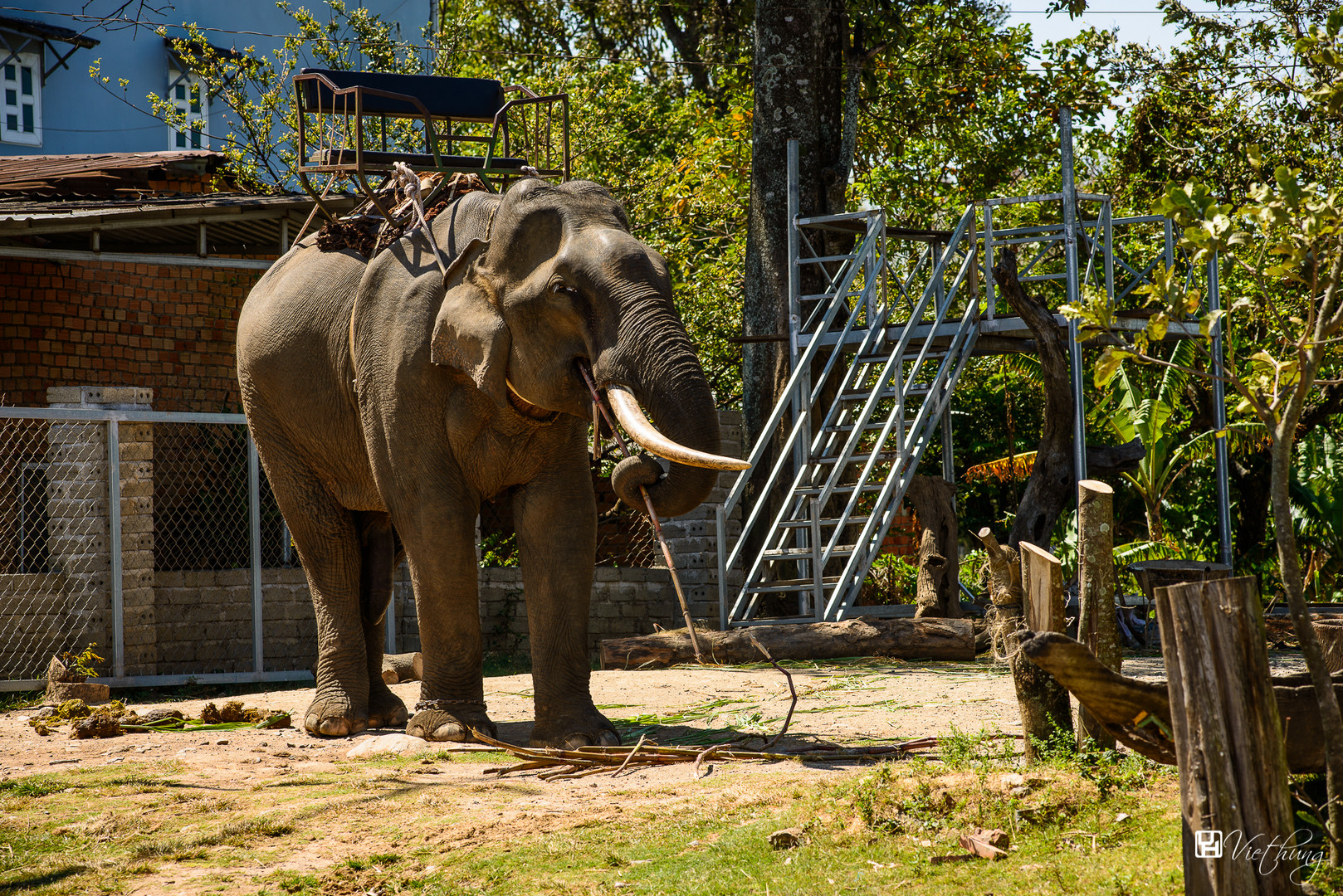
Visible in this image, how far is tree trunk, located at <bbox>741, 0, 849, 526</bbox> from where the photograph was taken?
531 inches

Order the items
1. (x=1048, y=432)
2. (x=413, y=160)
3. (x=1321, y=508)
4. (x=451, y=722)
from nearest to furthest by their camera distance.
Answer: (x=451, y=722) → (x=413, y=160) → (x=1048, y=432) → (x=1321, y=508)

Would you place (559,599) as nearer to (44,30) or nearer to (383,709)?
(383,709)

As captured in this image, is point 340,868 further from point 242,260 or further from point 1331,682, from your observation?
point 242,260

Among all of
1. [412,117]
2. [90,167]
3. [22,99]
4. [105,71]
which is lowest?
[412,117]

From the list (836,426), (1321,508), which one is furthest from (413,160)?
(1321,508)

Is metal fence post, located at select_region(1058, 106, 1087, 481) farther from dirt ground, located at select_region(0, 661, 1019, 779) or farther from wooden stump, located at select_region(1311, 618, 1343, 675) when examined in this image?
wooden stump, located at select_region(1311, 618, 1343, 675)

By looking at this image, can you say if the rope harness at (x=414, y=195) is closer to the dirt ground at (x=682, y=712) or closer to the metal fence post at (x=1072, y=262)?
the dirt ground at (x=682, y=712)

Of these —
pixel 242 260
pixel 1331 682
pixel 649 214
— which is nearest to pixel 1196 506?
pixel 649 214

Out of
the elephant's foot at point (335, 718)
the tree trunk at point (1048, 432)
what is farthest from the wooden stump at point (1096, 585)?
the tree trunk at point (1048, 432)

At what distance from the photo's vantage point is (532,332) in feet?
20.3

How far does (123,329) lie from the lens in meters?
15.0

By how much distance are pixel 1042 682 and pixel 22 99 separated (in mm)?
20984

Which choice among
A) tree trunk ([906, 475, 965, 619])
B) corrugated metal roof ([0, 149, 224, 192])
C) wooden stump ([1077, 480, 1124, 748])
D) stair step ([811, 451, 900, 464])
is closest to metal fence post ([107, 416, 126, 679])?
stair step ([811, 451, 900, 464])

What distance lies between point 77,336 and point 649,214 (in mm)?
8036
